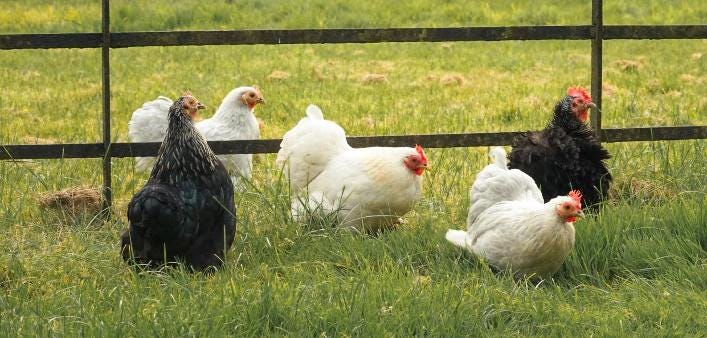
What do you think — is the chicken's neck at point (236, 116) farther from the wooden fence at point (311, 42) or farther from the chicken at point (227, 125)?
the wooden fence at point (311, 42)

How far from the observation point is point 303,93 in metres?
10.8

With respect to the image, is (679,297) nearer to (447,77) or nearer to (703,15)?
(447,77)

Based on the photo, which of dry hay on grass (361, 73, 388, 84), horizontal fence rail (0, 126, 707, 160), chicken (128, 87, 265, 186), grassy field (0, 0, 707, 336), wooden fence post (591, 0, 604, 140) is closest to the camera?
grassy field (0, 0, 707, 336)

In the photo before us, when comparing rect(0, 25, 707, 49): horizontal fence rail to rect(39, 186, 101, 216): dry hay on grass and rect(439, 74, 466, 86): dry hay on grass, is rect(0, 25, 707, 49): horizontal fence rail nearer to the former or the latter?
rect(39, 186, 101, 216): dry hay on grass

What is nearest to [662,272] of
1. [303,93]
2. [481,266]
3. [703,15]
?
[481,266]

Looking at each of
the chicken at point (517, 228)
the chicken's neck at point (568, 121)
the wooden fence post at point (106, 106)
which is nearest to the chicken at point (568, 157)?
the chicken's neck at point (568, 121)

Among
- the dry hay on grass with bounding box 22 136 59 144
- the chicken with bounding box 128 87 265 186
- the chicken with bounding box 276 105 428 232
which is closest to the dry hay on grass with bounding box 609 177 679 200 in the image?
the chicken with bounding box 276 105 428 232

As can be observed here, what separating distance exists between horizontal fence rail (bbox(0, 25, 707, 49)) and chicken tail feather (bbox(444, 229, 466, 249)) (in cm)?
135

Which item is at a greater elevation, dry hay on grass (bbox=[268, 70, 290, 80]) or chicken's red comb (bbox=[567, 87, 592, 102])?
dry hay on grass (bbox=[268, 70, 290, 80])

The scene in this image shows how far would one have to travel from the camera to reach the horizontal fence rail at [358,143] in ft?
19.1

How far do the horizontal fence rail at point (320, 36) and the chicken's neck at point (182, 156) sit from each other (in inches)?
33.8

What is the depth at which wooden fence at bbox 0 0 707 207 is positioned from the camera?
589 centimetres

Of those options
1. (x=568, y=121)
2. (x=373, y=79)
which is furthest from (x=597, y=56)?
(x=373, y=79)

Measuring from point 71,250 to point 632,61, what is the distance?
882 centimetres
